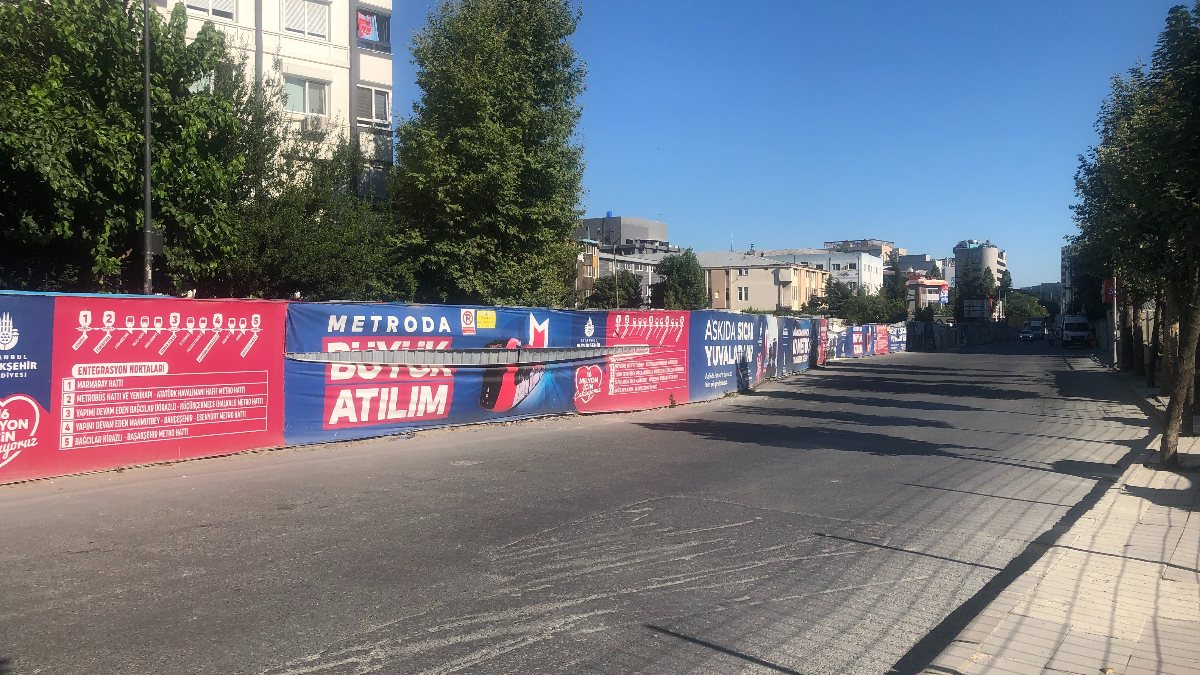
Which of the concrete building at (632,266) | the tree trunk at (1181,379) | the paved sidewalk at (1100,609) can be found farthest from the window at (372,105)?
the concrete building at (632,266)

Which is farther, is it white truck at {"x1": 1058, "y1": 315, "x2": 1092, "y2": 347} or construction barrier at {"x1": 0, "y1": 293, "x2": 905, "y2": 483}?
white truck at {"x1": 1058, "y1": 315, "x2": 1092, "y2": 347}

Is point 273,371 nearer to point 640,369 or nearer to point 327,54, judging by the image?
point 640,369

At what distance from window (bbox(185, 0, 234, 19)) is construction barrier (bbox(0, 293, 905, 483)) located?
1738 cm

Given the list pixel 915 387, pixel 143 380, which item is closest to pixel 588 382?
pixel 143 380

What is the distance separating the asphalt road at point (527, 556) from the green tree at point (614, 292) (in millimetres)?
65540

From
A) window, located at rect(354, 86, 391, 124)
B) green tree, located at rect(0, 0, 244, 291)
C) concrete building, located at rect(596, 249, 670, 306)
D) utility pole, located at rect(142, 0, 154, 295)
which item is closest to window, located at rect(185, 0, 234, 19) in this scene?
window, located at rect(354, 86, 391, 124)

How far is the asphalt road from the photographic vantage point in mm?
4855

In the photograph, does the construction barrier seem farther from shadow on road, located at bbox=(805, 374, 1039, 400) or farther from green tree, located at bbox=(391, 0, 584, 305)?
shadow on road, located at bbox=(805, 374, 1039, 400)

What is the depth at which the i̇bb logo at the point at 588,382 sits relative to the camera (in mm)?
18141

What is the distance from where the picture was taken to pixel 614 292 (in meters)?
78.3

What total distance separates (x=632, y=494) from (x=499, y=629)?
4410 millimetres

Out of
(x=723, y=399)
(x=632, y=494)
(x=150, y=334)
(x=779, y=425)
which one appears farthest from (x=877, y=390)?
(x=150, y=334)

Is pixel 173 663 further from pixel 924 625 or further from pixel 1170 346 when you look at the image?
pixel 1170 346

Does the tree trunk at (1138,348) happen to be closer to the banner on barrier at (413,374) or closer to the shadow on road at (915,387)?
the shadow on road at (915,387)
